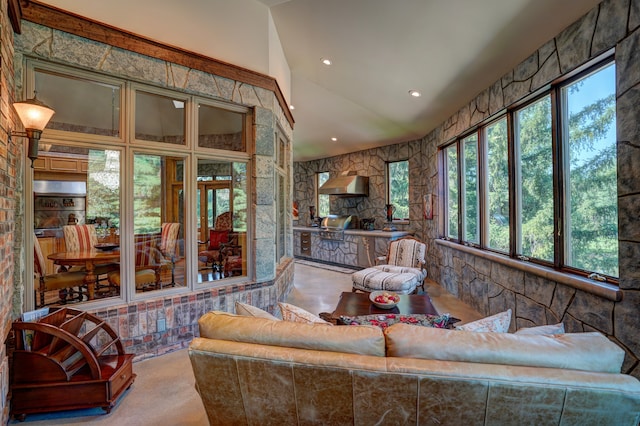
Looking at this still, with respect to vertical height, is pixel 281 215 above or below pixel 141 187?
below

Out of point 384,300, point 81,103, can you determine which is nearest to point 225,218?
point 81,103

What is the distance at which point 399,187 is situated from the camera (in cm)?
705

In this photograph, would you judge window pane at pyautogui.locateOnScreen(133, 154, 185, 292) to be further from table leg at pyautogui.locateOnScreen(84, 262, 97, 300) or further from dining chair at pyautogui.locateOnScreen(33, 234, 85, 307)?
dining chair at pyautogui.locateOnScreen(33, 234, 85, 307)

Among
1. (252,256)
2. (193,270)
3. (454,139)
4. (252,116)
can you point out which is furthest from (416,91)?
(193,270)

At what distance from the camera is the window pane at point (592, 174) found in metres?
2.16

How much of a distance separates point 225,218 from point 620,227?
3902mm

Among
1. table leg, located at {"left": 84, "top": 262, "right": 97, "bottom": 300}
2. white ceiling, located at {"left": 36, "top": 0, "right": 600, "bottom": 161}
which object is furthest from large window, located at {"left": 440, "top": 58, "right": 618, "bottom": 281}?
table leg, located at {"left": 84, "top": 262, "right": 97, "bottom": 300}

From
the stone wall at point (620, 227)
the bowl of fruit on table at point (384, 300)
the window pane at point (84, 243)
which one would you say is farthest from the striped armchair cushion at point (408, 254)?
the window pane at point (84, 243)

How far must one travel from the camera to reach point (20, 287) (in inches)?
86.7

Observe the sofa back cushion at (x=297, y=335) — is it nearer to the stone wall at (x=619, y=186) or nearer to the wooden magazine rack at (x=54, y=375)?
the wooden magazine rack at (x=54, y=375)

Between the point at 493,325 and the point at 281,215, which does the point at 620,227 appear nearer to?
the point at 493,325

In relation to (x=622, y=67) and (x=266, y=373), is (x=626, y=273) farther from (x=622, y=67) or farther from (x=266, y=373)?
(x=266, y=373)

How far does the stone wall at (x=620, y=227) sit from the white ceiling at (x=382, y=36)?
147 millimetres

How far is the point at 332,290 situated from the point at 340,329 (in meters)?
4.00
